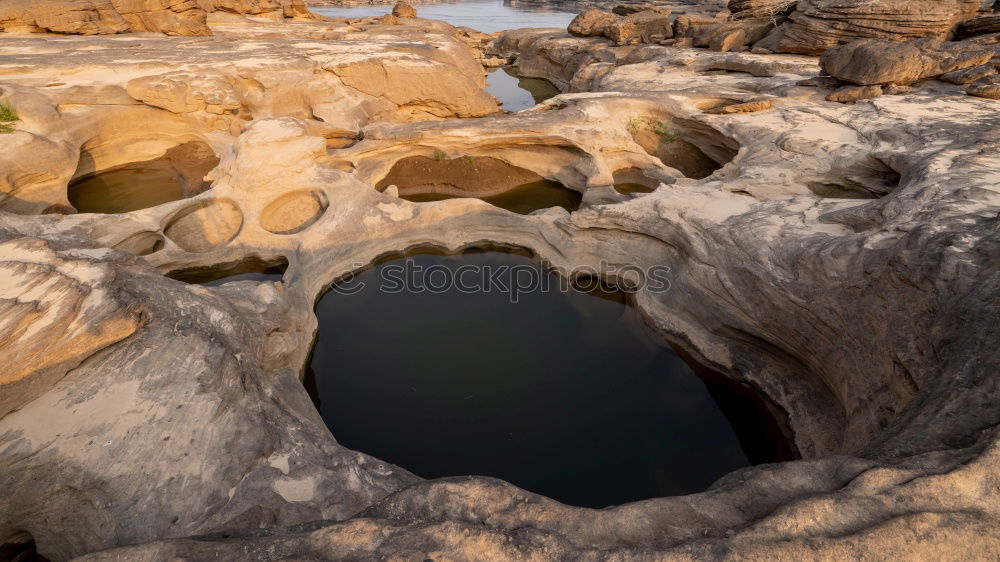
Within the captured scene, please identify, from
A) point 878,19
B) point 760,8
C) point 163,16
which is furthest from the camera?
point 760,8

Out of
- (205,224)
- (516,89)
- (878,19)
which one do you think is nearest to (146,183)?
(205,224)

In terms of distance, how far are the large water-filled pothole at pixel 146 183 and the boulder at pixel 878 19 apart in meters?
19.3

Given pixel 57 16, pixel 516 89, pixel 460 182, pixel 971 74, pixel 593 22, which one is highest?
pixel 971 74

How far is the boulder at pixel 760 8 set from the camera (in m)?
19.6

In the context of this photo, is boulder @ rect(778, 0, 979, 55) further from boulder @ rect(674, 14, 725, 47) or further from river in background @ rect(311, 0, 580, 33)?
river in background @ rect(311, 0, 580, 33)

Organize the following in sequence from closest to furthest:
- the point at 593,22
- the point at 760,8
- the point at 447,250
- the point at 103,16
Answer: the point at 447,250
the point at 103,16
the point at 760,8
the point at 593,22

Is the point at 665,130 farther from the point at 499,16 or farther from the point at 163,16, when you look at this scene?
the point at 499,16

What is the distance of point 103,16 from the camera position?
635 inches

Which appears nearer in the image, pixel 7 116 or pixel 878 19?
pixel 7 116

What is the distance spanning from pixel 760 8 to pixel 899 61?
469 inches

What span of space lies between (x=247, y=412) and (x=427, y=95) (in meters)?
12.4

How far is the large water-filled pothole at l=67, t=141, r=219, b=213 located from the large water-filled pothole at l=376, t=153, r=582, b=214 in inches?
192

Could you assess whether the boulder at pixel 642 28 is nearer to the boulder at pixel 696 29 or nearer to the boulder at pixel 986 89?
the boulder at pixel 696 29

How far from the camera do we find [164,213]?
8633 mm
